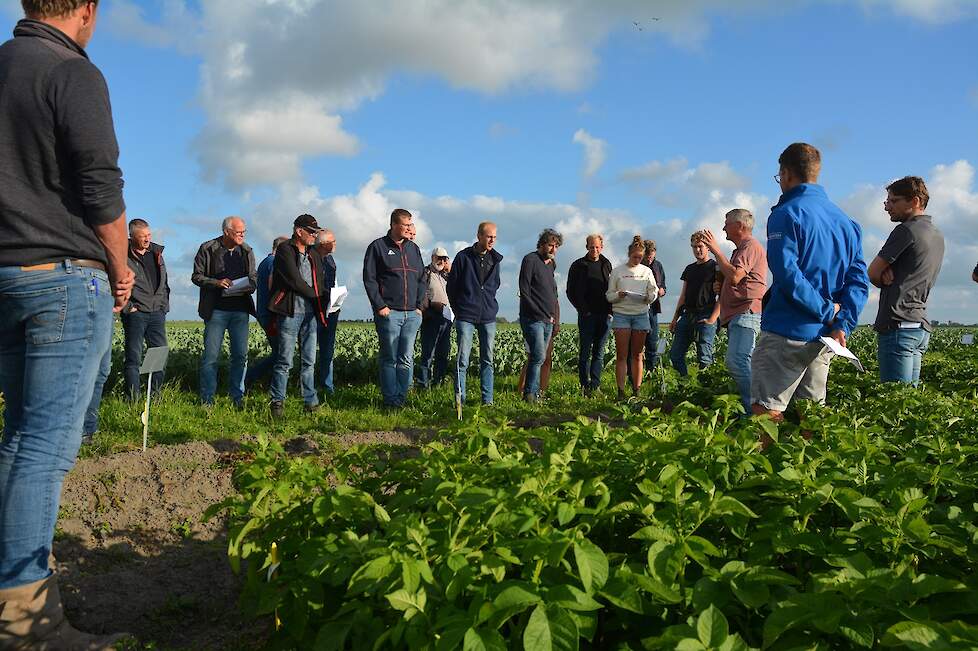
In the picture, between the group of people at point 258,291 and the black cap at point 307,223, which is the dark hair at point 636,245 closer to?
the group of people at point 258,291

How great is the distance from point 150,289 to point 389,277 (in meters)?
2.58

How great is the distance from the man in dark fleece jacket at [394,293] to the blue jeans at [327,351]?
1.16 meters

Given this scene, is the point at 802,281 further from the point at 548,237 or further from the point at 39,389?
the point at 548,237

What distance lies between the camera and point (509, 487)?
2.15m

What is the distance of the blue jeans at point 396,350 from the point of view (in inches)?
320

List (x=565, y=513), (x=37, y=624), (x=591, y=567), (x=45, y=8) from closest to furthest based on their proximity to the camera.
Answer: (x=591, y=567), (x=565, y=513), (x=37, y=624), (x=45, y=8)

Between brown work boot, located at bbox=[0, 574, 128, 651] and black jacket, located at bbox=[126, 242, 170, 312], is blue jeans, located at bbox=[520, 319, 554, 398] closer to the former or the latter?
black jacket, located at bbox=[126, 242, 170, 312]

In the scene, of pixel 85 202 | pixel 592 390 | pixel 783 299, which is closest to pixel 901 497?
pixel 783 299

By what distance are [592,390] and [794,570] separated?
775 cm

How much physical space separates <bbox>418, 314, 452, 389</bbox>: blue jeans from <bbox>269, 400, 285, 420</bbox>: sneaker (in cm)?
276

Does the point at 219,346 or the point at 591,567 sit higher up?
the point at 219,346

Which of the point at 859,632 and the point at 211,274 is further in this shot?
the point at 211,274

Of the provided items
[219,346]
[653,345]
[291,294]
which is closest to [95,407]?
[219,346]

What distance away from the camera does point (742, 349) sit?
6.05 meters
